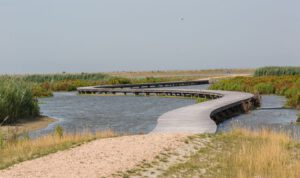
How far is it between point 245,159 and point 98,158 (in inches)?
132

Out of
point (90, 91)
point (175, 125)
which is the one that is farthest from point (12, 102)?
point (90, 91)

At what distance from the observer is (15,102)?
87.2 feet

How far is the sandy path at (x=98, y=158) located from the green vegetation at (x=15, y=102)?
459 inches

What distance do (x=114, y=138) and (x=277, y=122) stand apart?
11.5 meters

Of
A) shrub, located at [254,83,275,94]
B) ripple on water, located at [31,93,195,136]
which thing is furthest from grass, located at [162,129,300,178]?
shrub, located at [254,83,275,94]

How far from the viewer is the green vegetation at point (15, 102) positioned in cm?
2555

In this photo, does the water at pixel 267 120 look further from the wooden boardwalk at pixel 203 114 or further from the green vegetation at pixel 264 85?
the green vegetation at pixel 264 85

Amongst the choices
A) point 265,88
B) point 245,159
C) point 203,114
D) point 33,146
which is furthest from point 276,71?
point 245,159

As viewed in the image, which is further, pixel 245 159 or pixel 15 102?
pixel 15 102

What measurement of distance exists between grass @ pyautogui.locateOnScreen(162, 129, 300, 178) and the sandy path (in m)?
1.02

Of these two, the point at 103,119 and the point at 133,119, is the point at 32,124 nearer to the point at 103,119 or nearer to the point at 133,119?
the point at 103,119

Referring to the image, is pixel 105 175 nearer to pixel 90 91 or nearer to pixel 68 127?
pixel 68 127

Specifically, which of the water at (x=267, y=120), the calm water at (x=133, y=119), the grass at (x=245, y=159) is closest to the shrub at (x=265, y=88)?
the calm water at (x=133, y=119)

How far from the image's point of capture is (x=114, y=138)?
15430mm
